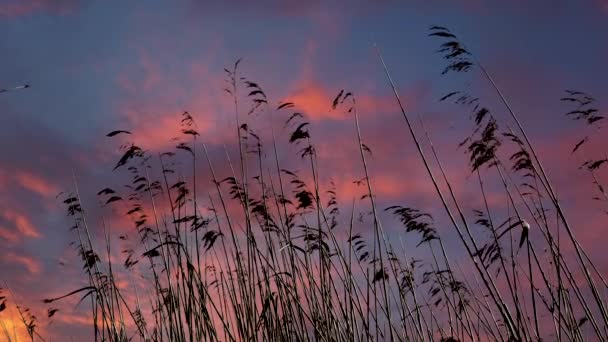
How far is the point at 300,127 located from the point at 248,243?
2.80ft

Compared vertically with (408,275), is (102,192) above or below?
above

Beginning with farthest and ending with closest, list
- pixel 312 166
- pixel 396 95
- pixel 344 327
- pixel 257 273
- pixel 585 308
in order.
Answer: pixel 312 166
pixel 257 273
pixel 344 327
pixel 585 308
pixel 396 95

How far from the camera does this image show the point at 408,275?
4285 millimetres

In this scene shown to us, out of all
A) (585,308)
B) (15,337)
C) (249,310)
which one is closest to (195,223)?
(249,310)

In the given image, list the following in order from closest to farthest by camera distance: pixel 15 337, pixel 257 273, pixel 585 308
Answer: pixel 585 308, pixel 257 273, pixel 15 337

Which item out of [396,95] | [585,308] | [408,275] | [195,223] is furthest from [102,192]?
[585,308]

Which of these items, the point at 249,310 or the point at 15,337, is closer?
the point at 249,310

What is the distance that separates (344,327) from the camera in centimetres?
354

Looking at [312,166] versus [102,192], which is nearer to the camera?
[312,166]

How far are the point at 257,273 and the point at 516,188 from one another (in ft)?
5.57

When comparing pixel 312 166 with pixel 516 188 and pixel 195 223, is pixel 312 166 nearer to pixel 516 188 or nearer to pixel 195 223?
pixel 195 223

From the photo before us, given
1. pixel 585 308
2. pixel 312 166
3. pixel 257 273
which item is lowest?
pixel 585 308

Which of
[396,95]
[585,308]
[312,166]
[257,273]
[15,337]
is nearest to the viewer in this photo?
[396,95]

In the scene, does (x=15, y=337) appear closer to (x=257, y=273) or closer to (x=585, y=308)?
(x=257, y=273)
